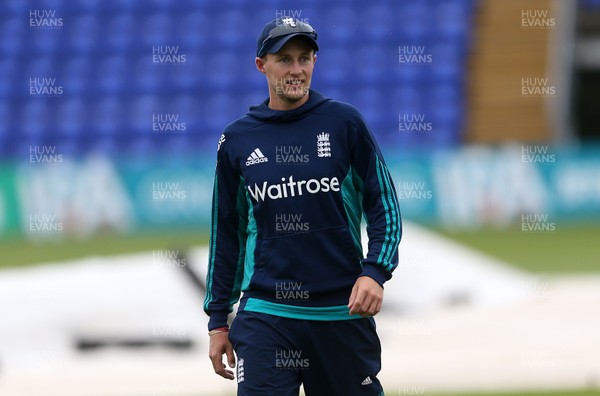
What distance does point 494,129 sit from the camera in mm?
23359

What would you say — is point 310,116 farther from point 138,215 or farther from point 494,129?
point 494,129

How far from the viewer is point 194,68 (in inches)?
989

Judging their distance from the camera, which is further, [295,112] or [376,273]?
[295,112]

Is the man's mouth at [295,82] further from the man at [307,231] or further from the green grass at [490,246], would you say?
the green grass at [490,246]

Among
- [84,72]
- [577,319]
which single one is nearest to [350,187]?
[577,319]

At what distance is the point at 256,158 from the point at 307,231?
0.38m

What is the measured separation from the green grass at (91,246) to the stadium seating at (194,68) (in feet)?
11.0

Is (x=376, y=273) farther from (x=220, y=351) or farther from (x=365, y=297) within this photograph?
(x=220, y=351)

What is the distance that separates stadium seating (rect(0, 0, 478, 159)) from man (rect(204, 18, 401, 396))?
1816cm

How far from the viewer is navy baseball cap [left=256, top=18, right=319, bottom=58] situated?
4700mm

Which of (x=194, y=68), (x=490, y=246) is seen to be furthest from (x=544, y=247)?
(x=194, y=68)

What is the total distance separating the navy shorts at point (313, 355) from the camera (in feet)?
15.6

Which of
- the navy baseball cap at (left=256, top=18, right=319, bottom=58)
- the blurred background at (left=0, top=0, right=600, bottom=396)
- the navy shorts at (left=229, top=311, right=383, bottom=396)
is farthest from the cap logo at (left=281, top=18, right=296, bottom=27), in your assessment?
the blurred background at (left=0, top=0, right=600, bottom=396)

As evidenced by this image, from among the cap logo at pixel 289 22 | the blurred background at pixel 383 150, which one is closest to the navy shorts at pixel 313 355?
the cap logo at pixel 289 22
